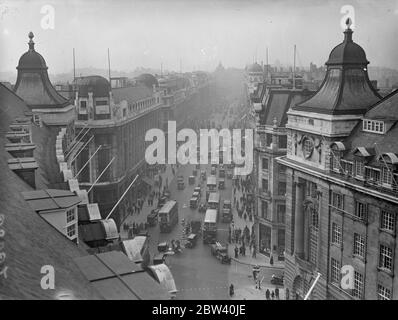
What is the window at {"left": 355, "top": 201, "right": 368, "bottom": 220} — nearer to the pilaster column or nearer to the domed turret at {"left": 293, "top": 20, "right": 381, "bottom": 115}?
the domed turret at {"left": 293, "top": 20, "right": 381, "bottom": 115}

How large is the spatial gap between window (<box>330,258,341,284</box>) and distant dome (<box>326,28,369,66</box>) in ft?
30.8

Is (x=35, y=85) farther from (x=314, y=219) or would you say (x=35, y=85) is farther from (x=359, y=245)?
(x=359, y=245)

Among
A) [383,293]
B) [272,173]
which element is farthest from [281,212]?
[383,293]

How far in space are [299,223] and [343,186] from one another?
510cm

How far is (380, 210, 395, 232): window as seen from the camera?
21.3 m

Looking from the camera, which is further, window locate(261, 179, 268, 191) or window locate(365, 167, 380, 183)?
window locate(261, 179, 268, 191)

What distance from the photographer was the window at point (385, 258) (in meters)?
21.5

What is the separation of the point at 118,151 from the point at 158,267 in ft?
103

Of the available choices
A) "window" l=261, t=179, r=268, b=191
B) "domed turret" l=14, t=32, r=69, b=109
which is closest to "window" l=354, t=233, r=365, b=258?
"window" l=261, t=179, r=268, b=191

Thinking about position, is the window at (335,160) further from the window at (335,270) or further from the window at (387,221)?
the window at (335,270)

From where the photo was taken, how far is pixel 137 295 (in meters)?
10.7

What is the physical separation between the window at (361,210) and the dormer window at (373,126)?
3.28m

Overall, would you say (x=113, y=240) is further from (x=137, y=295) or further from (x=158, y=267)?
(x=137, y=295)
